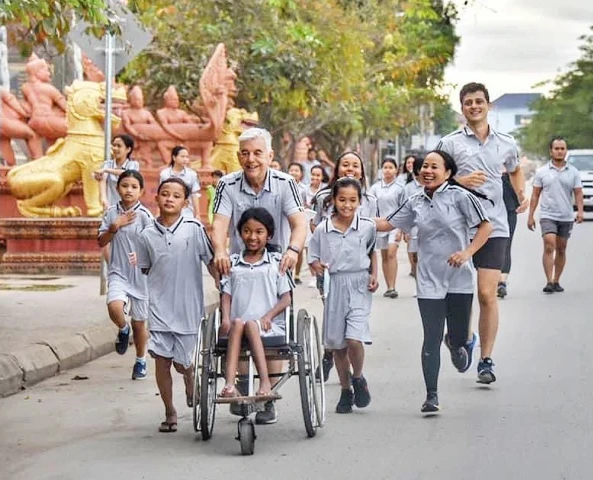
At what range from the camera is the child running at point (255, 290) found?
8.91 m

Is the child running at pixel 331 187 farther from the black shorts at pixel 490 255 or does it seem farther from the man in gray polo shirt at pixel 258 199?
the man in gray polo shirt at pixel 258 199

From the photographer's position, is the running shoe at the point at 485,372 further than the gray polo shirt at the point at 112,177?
No

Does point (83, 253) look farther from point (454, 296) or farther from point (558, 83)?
point (558, 83)

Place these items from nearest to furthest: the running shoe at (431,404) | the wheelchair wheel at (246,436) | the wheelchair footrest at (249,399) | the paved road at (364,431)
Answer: the paved road at (364,431), the wheelchair footrest at (249,399), the wheelchair wheel at (246,436), the running shoe at (431,404)

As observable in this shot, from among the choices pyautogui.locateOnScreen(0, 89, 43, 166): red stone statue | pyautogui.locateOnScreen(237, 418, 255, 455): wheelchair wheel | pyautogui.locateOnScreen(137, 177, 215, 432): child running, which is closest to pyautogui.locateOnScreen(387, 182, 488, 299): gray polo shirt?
pyautogui.locateOnScreen(137, 177, 215, 432): child running

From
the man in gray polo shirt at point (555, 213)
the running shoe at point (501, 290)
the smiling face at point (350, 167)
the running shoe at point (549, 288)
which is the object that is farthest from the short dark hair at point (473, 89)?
the running shoe at point (549, 288)

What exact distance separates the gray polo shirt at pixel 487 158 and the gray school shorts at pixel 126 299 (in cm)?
263

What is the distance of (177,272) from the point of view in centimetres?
968

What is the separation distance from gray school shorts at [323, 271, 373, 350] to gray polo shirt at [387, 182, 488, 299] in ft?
1.33

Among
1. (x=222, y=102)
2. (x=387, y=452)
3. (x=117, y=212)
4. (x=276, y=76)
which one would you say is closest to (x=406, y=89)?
(x=276, y=76)

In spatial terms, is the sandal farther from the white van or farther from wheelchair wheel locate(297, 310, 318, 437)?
the white van

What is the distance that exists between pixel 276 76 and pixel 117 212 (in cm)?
2013

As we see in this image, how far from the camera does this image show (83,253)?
69.1ft

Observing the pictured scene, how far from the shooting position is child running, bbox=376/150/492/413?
34.0 ft
